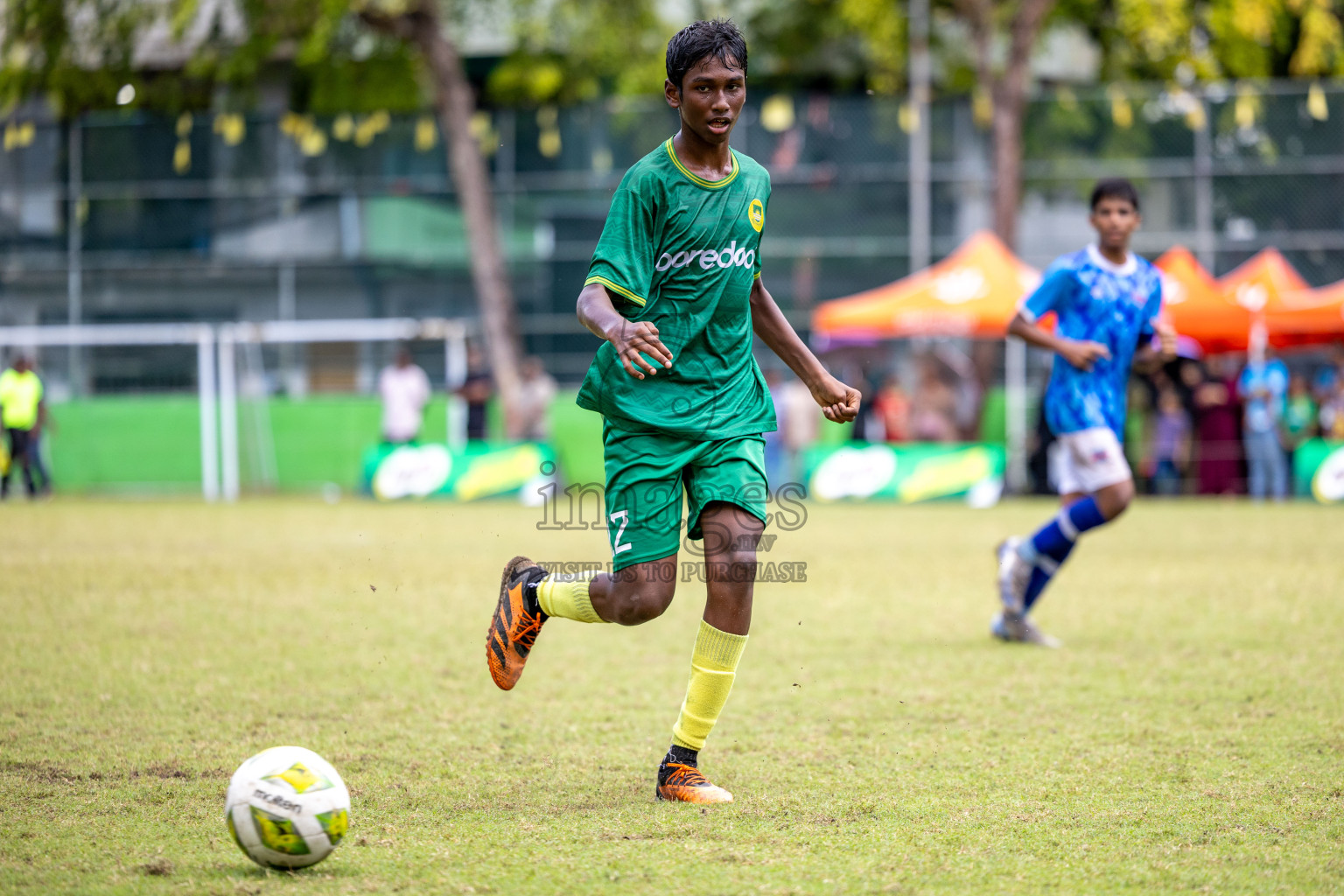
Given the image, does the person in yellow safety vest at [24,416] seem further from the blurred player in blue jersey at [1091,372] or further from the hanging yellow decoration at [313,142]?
the blurred player in blue jersey at [1091,372]

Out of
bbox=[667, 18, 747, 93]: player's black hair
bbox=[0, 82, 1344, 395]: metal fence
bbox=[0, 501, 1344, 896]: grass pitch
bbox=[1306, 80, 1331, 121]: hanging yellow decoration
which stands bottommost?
bbox=[0, 501, 1344, 896]: grass pitch

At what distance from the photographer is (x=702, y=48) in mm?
4016

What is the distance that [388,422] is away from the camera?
63.2 ft

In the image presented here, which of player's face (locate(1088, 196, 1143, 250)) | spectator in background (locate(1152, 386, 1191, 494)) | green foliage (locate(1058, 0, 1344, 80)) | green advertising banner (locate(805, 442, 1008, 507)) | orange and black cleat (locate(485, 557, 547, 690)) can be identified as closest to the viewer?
orange and black cleat (locate(485, 557, 547, 690))

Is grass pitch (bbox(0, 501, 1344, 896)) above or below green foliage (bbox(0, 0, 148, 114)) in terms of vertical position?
below

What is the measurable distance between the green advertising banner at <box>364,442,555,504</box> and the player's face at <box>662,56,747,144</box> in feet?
47.5

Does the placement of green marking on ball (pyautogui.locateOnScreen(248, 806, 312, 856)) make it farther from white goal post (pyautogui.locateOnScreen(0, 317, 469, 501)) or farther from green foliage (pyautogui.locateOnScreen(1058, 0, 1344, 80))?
green foliage (pyautogui.locateOnScreen(1058, 0, 1344, 80))

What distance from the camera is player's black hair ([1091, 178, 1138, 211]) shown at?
715 cm

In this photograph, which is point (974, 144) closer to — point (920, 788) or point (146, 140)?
point (146, 140)

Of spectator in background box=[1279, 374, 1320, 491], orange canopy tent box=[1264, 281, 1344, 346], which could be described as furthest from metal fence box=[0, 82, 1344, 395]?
orange canopy tent box=[1264, 281, 1344, 346]

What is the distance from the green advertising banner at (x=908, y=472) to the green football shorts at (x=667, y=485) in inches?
568

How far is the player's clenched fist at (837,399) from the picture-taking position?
4398mm

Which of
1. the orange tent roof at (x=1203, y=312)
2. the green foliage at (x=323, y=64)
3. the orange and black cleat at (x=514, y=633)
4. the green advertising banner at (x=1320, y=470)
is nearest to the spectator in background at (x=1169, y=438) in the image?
the orange tent roof at (x=1203, y=312)

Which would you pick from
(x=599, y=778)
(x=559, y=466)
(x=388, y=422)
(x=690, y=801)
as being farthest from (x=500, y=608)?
(x=559, y=466)
